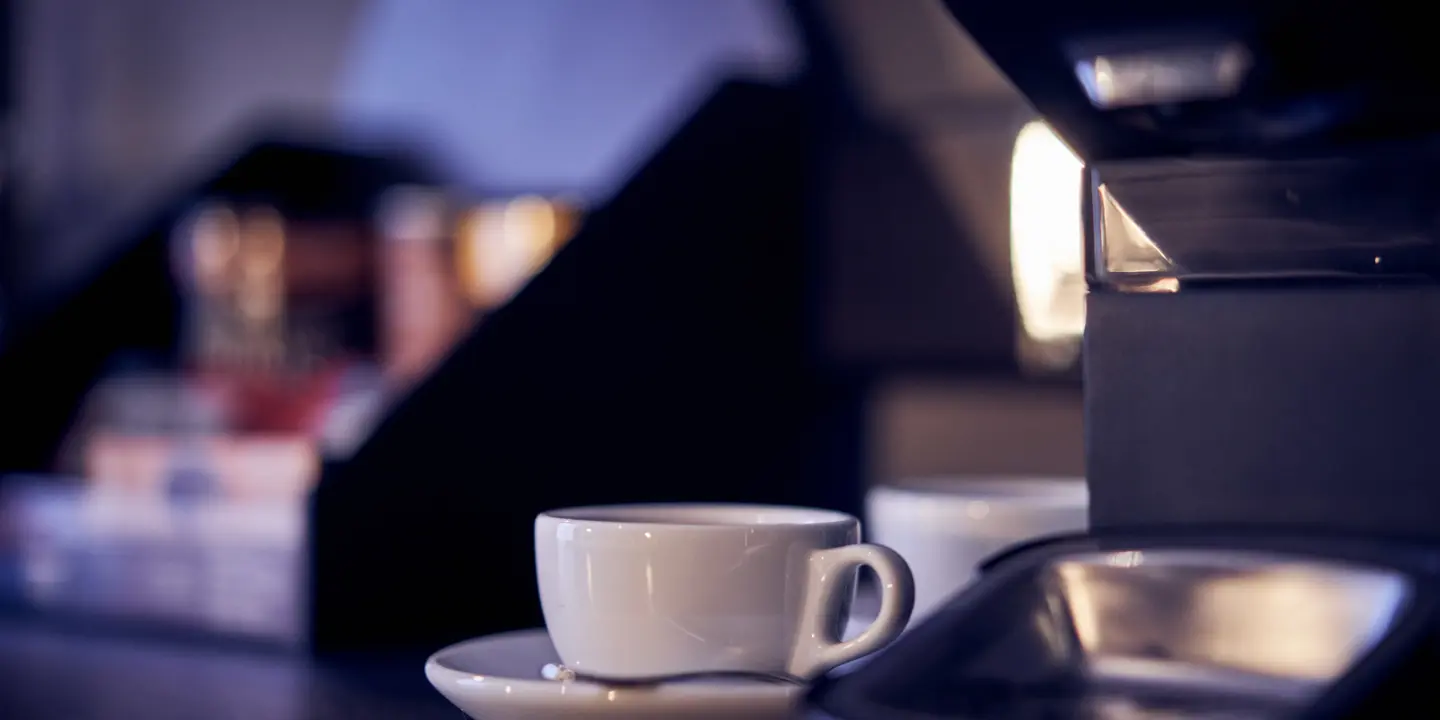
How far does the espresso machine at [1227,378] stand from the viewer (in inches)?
20.0

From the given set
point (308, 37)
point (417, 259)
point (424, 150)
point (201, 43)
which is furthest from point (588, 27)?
point (201, 43)

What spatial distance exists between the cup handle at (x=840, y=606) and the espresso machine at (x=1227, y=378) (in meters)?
0.04

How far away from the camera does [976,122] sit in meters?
1.21

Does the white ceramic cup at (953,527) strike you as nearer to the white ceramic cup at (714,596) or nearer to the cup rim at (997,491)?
the cup rim at (997,491)

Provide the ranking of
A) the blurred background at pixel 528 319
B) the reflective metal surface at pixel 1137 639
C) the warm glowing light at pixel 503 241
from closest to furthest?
the reflective metal surface at pixel 1137 639 → the blurred background at pixel 528 319 → the warm glowing light at pixel 503 241

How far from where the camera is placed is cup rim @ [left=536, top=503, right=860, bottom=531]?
0.59 m

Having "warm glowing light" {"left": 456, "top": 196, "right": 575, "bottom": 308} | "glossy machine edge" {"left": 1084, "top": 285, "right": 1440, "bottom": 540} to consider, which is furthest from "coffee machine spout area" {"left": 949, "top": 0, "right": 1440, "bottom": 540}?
"warm glowing light" {"left": 456, "top": 196, "right": 575, "bottom": 308}

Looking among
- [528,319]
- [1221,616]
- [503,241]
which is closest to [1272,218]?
[1221,616]

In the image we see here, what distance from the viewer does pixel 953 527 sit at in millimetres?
766

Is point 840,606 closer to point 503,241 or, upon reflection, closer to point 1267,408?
point 1267,408

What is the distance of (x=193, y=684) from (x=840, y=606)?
38cm

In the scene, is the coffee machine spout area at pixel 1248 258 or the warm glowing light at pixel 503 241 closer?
the coffee machine spout area at pixel 1248 258

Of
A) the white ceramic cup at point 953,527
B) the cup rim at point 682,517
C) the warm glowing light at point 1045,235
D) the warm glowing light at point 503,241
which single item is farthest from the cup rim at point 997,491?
the warm glowing light at point 503,241

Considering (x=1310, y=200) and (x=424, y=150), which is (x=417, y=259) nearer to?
(x=424, y=150)
